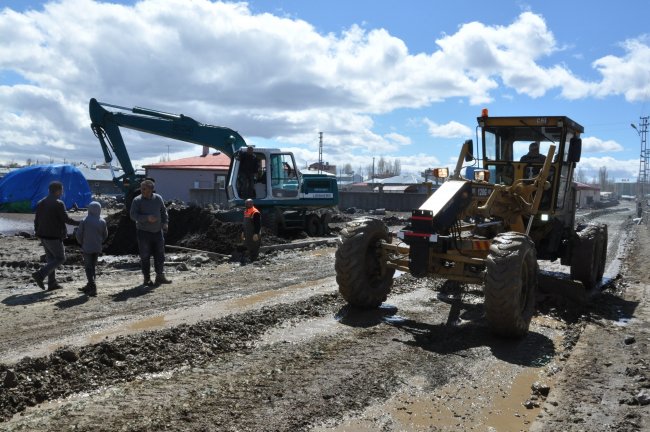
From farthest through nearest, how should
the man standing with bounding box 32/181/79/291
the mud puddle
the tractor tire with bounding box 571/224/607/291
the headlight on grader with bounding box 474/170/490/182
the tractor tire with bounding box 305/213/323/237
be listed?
1. the tractor tire with bounding box 305/213/323/237
2. the tractor tire with bounding box 571/224/607/291
3. the man standing with bounding box 32/181/79/291
4. the headlight on grader with bounding box 474/170/490/182
5. the mud puddle

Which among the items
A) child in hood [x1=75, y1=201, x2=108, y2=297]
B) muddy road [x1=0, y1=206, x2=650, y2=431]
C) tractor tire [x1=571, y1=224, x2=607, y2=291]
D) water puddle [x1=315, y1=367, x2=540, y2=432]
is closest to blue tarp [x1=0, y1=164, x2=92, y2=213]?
child in hood [x1=75, y1=201, x2=108, y2=297]

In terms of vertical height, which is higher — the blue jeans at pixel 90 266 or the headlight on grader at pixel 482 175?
the headlight on grader at pixel 482 175

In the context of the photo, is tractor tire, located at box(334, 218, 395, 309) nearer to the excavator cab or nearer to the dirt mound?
the dirt mound

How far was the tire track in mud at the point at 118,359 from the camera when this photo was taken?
483cm

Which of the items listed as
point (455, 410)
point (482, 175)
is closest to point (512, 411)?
point (455, 410)

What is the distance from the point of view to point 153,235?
10.3 metres

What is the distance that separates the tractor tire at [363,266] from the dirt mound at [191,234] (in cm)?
703

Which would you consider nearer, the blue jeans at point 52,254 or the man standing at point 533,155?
the blue jeans at point 52,254

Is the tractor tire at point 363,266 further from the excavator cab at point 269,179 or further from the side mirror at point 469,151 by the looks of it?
the excavator cab at point 269,179

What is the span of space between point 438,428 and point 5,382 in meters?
3.48

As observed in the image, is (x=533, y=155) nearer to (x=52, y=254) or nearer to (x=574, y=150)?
(x=574, y=150)

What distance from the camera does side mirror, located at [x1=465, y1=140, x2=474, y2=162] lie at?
9889 millimetres

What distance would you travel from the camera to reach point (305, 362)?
585 centimetres

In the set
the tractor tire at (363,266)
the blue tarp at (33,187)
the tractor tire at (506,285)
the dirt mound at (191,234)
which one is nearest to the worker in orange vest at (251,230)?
the dirt mound at (191,234)
